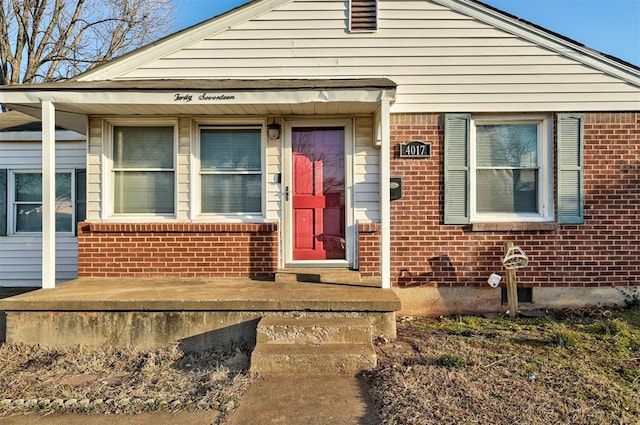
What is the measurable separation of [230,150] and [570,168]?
15.5 ft

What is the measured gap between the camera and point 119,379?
149 inches

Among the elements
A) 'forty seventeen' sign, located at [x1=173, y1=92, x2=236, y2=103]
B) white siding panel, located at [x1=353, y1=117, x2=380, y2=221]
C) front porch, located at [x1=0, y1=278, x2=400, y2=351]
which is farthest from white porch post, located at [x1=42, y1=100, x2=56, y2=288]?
white siding panel, located at [x1=353, y1=117, x2=380, y2=221]

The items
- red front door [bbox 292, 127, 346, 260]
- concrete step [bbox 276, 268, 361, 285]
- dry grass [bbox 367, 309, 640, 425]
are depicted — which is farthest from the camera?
red front door [bbox 292, 127, 346, 260]

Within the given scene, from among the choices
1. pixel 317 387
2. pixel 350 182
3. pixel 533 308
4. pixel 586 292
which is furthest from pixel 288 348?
pixel 586 292

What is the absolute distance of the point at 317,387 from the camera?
3457mm

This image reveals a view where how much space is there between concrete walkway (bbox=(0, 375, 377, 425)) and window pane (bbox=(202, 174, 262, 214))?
2987mm

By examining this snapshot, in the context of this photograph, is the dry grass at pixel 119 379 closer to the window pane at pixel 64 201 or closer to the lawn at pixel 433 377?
the lawn at pixel 433 377

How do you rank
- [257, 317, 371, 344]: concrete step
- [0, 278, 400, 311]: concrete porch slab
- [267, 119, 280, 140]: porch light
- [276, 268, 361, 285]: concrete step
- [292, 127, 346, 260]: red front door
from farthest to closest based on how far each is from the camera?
[292, 127, 346, 260]: red front door → [267, 119, 280, 140]: porch light → [276, 268, 361, 285]: concrete step → [0, 278, 400, 311]: concrete porch slab → [257, 317, 371, 344]: concrete step

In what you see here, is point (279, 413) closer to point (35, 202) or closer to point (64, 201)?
point (64, 201)

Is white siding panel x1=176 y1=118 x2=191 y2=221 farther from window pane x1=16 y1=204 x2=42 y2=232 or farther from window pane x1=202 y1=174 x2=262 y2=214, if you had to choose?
window pane x1=16 y1=204 x2=42 y2=232

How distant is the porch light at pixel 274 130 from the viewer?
5777 mm

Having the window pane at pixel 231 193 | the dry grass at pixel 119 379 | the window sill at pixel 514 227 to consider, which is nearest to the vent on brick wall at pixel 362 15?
the window pane at pixel 231 193

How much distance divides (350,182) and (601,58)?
12.4 ft

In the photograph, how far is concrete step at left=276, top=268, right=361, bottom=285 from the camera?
17.8ft
